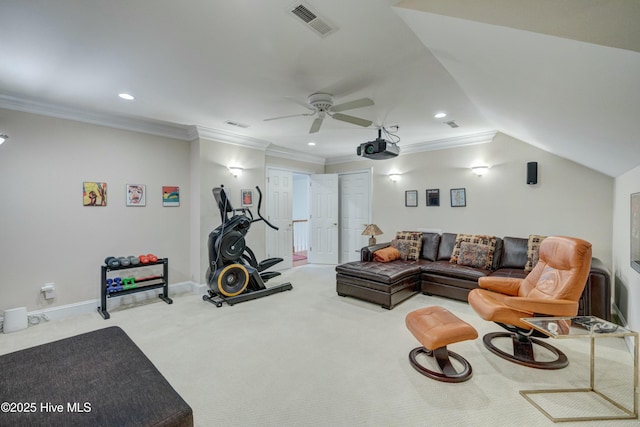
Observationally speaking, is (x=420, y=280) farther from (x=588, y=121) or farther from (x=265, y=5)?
(x=265, y=5)

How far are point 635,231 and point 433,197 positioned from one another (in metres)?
2.92

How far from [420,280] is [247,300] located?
2.63m

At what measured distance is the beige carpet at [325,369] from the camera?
185cm

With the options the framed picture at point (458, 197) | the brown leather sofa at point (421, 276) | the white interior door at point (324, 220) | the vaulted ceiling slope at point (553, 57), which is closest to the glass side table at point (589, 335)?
the vaulted ceiling slope at point (553, 57)

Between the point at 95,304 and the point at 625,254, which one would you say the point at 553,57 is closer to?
the point at 625,254

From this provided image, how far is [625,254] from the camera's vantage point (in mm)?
3014

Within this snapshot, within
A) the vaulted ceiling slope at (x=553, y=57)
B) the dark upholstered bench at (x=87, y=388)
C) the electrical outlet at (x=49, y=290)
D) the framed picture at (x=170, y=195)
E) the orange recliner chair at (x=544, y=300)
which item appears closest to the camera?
the dark upholstered bench at (x=87, y=388)

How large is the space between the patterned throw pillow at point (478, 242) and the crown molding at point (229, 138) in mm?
3764

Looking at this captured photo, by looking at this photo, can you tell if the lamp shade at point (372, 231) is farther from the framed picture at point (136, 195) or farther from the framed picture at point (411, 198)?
the framed picture at point (136, 195)

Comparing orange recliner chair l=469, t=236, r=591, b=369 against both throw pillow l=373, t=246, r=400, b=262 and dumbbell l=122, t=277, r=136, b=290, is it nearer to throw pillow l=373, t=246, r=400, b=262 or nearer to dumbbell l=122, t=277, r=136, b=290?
throw pillow l=373, t=246, r=400, b=262

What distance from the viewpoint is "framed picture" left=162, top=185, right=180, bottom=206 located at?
441cm

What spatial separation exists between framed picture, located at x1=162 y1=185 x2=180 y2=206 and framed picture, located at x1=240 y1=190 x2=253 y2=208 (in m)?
1.03

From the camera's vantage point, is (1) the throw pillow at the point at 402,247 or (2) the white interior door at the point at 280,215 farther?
(2) the white interior door at the point at 280,215

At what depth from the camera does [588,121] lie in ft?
6.89
